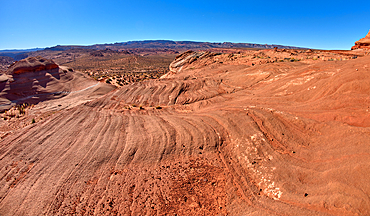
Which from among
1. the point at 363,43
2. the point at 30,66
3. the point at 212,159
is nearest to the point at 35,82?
the point at 30,66

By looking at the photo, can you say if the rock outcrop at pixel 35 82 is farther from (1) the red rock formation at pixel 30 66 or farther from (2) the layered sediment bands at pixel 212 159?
(2) the layered sediment bands at pixel 212 159

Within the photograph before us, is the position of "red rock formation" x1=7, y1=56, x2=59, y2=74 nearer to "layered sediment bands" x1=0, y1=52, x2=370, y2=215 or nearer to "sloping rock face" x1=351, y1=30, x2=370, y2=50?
"layered sediment bands" x1=0, y1=52, x2=370, y2=215

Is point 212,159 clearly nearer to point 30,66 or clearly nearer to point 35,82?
point 35,82

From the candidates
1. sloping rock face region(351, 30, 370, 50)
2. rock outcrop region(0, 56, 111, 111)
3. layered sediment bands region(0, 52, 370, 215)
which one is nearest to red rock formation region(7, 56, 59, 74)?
rock outcrop region(0, 56, 111, 111)

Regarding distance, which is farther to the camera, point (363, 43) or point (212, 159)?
point (363, 43)

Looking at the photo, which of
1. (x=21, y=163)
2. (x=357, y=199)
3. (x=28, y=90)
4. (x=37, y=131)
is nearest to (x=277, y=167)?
(x=357, y=199)

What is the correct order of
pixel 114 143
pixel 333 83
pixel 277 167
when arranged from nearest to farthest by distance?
pixel 277 167
pixel 114 143
pixel 333 83

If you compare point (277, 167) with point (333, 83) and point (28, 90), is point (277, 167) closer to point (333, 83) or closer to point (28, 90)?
point (333, 83)

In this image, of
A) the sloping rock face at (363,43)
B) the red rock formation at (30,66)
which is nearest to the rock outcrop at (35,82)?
the red rock formation at (30,66)
